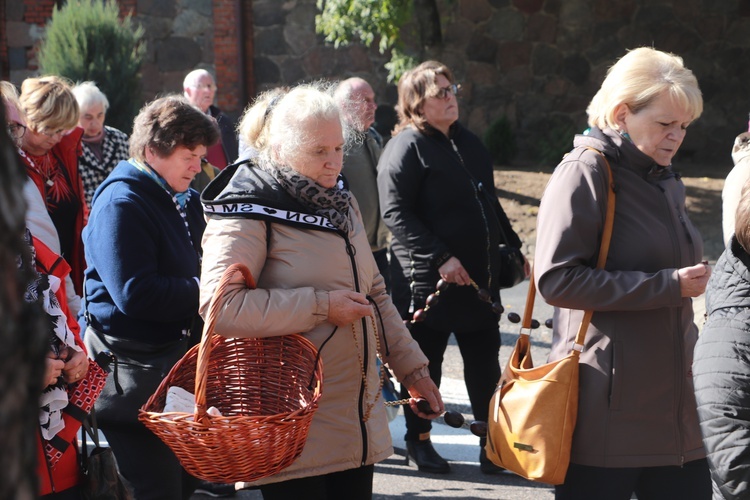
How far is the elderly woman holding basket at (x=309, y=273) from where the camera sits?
9.23 ft

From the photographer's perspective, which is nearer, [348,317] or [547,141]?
[348,317]

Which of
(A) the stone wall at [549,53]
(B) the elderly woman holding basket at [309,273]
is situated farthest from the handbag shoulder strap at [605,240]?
(A) the stone wall at [549,53]

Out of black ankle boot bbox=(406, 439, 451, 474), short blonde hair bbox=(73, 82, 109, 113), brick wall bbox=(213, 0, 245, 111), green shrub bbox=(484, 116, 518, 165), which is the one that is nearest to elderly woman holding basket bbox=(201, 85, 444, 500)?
black ankle boot bbox=(406, 439, 451, 474)

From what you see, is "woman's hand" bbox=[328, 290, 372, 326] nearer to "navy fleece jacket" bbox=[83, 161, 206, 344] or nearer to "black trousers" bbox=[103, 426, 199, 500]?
"navy fleece jacket" bbox=[83, 161, 206, 344]

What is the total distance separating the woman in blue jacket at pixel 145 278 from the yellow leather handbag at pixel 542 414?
1219 millimetres

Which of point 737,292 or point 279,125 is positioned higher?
point 279,125

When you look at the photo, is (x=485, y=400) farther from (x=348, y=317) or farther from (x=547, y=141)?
(x=547, y=141)

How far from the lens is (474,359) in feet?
16.9

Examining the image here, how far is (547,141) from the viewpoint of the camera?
14.7 metres

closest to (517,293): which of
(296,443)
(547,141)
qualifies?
(547,141)

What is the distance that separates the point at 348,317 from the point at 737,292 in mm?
1102

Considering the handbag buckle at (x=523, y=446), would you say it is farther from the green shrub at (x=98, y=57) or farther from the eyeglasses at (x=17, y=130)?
the green shrub at (x=98, y=57)

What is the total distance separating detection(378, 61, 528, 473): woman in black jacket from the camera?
4984 millimetres

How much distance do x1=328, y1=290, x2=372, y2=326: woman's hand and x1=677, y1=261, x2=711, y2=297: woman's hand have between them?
96cm
